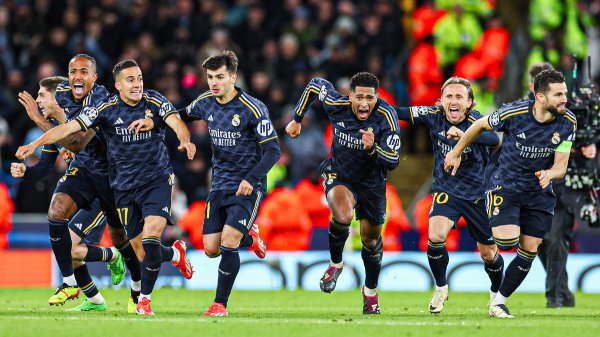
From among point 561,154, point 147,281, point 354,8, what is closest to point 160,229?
point 147,281

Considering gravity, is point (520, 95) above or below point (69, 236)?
above

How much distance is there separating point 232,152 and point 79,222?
201 centimetres

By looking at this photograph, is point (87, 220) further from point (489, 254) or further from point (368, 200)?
point (489, 254)

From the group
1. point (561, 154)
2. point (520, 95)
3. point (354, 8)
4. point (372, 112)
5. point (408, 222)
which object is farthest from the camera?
point (354, 8)

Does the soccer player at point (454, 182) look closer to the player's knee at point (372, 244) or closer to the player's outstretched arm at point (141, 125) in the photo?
the player's knee at point (372, 244)

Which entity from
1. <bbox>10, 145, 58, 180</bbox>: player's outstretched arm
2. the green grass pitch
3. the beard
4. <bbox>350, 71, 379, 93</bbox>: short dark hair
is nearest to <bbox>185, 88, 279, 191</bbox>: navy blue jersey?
<bbox>350, 71, 379, 93</bbox>: short dark hair

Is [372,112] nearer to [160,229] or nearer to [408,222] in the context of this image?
[160,229]

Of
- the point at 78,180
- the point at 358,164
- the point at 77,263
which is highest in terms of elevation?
the point at 358,164

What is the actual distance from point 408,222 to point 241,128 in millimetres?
7513

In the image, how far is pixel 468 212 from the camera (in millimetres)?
13055

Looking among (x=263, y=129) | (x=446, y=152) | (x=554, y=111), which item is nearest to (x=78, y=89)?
(x=263, y=129)

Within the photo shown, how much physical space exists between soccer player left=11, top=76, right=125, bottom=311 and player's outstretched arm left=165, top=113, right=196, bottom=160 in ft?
4.99

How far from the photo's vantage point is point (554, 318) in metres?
12.5

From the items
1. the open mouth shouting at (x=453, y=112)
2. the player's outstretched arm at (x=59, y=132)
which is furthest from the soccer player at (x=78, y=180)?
the open mouth shouting at (x=453, y=112)
